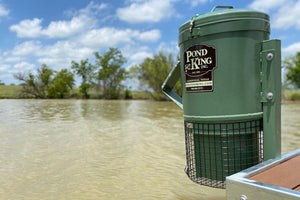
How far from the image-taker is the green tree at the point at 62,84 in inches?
1577

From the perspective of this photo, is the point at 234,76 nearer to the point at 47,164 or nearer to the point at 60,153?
the point at 47,164

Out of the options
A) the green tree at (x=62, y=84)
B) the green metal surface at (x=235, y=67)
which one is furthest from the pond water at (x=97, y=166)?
the green tree at (x=62, y=84)

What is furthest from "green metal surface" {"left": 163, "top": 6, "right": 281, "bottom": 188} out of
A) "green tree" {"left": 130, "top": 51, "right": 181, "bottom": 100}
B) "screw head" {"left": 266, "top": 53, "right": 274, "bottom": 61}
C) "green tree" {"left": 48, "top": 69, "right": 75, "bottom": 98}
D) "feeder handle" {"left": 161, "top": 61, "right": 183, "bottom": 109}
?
"green tree" {"left": 48, "top": 69, "right": 75, "bottom": 98}

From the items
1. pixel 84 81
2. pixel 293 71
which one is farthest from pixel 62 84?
pixel 293 71

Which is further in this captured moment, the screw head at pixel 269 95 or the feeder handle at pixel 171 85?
the feeder handle at pixel 171 85

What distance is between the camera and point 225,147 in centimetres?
206

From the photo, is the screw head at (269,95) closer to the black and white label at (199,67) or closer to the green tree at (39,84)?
the black and white label at (199,67)

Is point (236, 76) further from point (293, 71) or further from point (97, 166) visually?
point (293, 71)

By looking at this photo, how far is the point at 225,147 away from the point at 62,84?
4091cm

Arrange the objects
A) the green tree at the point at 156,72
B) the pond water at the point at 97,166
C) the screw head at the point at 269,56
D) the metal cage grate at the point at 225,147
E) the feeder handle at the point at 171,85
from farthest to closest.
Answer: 1. the green tree at the point at 156,72
2. the pond water at the point at 97,166
3. the feeder handle at the point at 171,85
4. the metal cage grate at the point at 225,147
5. the screw head at the point at 269,56

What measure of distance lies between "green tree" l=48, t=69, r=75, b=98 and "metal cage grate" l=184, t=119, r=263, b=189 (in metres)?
40.2

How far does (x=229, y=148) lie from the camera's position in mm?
2066

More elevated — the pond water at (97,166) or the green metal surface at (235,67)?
the green metal surface at (235,67)

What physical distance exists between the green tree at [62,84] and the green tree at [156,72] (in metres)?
13.7
